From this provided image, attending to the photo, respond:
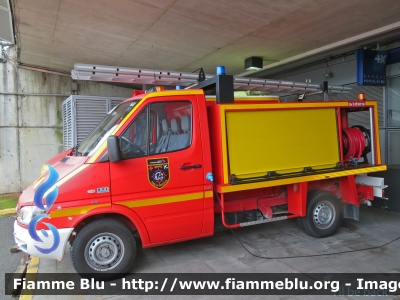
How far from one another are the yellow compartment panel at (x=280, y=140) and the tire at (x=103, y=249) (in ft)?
5.92

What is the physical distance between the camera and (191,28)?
6.67m

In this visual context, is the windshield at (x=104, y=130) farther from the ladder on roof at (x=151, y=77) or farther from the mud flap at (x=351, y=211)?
the mud flap at (x=351, y=211)

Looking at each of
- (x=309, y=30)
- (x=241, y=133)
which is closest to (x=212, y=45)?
(x=309, y=30)

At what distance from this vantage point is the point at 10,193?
10.2m

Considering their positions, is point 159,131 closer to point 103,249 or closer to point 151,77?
point 151,77

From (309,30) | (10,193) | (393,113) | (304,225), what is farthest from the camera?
(10,193)

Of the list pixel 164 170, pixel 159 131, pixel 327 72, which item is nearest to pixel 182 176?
pixel 164 170

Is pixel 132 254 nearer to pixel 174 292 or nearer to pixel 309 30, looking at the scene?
pixel 174 292

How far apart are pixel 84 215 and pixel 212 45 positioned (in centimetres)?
545

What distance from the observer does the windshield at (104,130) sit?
428cm

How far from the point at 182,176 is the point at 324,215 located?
9.59 feet

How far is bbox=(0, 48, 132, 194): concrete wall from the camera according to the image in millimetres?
10039

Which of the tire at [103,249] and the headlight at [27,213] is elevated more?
the headlight at [27,213]

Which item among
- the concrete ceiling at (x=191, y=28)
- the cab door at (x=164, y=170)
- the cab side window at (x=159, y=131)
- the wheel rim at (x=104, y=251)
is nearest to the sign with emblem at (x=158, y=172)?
the cab door at (x=164, y=170)
